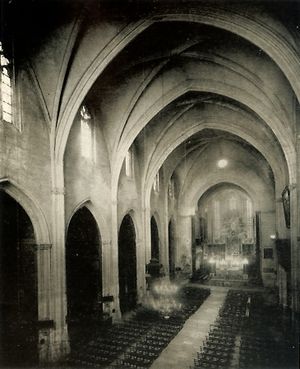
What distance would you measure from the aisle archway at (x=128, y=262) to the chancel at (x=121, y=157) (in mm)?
85

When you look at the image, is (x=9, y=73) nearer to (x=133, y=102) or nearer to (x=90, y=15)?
(x=90, y=15)

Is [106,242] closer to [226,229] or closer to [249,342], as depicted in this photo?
[249,342]

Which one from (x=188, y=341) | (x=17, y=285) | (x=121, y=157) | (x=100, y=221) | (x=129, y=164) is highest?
(x=129, y=164)

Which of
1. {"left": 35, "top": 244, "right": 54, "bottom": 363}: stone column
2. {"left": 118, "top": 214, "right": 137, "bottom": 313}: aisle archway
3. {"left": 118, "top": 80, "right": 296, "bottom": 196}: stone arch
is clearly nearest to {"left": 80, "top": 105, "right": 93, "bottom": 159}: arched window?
{"left": 118, "top": 80, "right": 296, "bottom": 196}: stone arch

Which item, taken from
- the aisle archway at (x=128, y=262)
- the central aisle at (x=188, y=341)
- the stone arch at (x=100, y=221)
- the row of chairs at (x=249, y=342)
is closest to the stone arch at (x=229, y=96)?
the stone arch at (x=100, y=221)

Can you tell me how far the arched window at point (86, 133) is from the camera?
15328 mm

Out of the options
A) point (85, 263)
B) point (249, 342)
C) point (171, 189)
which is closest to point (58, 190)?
point (85, 263)

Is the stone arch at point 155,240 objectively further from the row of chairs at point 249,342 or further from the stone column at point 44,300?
the stone column at point 44,300

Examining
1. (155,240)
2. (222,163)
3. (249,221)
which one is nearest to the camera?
(155,240)

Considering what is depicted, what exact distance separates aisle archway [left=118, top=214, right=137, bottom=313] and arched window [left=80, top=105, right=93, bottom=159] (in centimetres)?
604

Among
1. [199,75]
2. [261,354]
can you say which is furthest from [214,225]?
[261,354]

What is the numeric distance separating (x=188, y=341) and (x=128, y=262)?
7.33 metres

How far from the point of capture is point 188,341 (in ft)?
47.1

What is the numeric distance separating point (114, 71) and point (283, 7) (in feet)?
23.4
